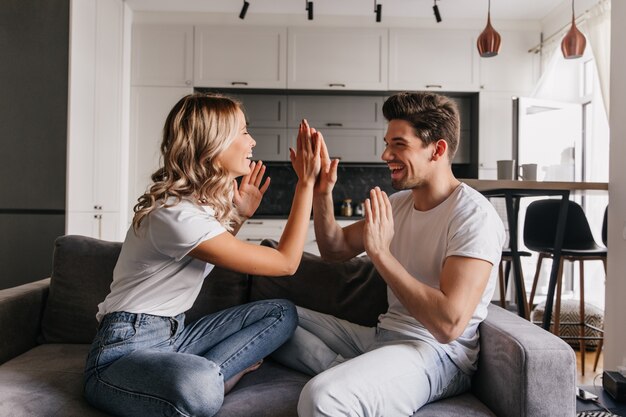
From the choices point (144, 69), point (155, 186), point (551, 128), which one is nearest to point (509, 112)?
point (551, 128)

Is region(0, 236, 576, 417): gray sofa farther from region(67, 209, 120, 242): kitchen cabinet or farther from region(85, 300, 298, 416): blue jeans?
region(67, 209, 120, 242): kitchen cabinet

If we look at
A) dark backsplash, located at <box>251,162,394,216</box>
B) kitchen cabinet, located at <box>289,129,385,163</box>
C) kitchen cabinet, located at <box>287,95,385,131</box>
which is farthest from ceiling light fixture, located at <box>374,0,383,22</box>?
dark backsplash, located at <box>251,162,394,216</box>

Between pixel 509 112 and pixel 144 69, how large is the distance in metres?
3.50

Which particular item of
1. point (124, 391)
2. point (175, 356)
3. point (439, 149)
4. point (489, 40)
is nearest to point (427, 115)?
point (439, 149)

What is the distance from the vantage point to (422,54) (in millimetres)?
5012

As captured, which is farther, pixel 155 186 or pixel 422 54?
pixel 422 54

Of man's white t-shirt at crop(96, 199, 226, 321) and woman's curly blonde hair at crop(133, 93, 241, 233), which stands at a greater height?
woman's curly blonde hair at crop(133, 93, 241, 233)

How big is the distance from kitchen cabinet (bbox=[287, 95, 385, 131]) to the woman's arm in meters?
3.58

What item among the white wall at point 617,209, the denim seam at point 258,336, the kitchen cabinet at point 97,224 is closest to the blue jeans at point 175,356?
the denim seam at point 258,336

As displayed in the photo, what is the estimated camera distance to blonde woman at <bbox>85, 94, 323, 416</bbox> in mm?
1264

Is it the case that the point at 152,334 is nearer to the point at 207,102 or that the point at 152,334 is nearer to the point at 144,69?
the point at 207,102

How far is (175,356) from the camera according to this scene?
1306 millimetres

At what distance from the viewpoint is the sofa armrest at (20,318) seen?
1664 millimetres

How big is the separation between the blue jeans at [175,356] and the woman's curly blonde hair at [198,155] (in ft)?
Answer: 1.04
